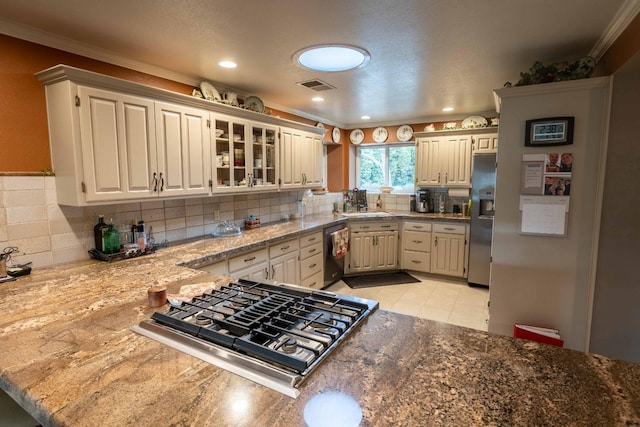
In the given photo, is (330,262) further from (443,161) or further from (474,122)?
(474,122)

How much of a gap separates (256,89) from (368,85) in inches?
44.8

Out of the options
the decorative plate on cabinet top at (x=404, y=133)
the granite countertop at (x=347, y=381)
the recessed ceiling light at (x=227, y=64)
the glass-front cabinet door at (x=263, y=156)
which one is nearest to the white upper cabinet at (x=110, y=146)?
the recessed ceiling light at (x=227, y=64)

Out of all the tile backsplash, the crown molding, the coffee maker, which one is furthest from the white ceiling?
the coffee maker

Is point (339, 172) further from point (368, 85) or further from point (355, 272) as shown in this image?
point (368, 85)

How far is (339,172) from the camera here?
18.3 feet

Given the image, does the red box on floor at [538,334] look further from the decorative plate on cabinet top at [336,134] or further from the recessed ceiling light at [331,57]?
the decorative plate on cabinet top at [336,134]

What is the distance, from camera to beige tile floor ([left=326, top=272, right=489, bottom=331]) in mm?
3421

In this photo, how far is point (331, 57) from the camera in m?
2.52

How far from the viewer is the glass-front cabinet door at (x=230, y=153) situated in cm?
299

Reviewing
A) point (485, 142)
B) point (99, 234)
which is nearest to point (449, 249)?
point (485, 142)

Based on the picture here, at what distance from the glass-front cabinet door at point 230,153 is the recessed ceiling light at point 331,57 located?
3.01 feet

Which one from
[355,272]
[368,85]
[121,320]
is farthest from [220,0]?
[355,272]

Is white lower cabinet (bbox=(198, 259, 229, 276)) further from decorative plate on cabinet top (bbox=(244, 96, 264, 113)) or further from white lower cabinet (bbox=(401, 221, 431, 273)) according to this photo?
white lower cabinet (bbox=(401, 221, 431, 273))

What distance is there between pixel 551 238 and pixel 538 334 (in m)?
0.71
